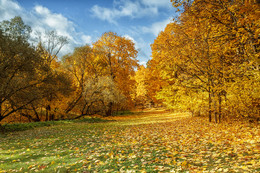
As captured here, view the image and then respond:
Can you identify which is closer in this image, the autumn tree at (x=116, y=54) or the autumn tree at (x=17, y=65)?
the autumn tree at (x=17, y=65)

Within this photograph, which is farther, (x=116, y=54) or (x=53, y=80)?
(x=116, y=54)

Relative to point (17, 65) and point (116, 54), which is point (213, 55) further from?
point (116, 54)

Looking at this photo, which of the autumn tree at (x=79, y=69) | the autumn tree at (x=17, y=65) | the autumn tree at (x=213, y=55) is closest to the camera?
the autumn tree at (x=213, y=55)

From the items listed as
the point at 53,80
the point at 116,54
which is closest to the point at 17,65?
the point at 53,80

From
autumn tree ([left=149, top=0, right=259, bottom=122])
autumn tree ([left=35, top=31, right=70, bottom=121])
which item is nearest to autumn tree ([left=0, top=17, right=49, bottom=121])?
autumn tree ([left=35, top=31, right=70, bottom=121])

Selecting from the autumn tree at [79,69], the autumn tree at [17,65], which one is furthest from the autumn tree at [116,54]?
the autumn tree at [17,65]

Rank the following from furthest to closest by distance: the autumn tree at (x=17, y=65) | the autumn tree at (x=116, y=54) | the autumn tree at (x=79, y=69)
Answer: the autumn tree at (x=116, y=54) < the autumn tree at (x=79, y=69) < the autumn tree at (x=17, y=65)

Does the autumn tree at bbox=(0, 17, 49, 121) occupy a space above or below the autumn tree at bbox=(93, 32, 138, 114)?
below

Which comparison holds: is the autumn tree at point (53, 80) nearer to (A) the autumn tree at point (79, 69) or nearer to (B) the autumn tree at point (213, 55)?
(A) the autumn tree at point (79, 69)

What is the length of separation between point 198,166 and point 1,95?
45.9 feet

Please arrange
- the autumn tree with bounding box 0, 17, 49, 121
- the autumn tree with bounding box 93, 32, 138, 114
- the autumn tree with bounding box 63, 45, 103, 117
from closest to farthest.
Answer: the autumn tree with bounding box 0, 17, 49, 121 → the autumn tree with bounding box 63, 45, 103, 117 → the autumn tree with bounding box 93, 32, 138, 114

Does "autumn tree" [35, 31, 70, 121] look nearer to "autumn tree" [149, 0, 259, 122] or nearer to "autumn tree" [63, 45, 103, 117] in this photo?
"autumn tree" [63, 45, 103, 117]

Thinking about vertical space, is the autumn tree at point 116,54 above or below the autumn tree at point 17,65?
above

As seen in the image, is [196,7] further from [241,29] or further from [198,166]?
[198,166]
